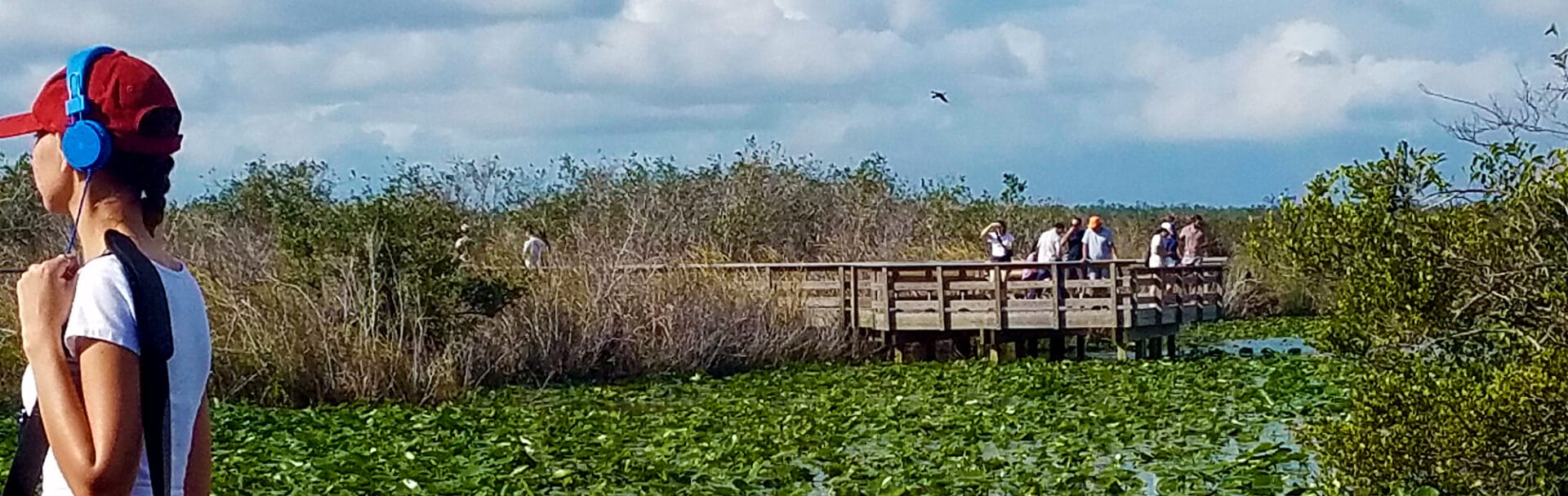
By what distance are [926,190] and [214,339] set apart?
1864 centimetres

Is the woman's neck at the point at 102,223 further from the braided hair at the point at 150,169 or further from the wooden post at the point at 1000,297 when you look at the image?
the wooden post at the point at 1000,297

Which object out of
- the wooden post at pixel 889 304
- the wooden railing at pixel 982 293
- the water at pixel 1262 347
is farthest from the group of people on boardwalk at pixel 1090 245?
the wooden post at pixel 889 304

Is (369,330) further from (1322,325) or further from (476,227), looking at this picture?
(1322,325)

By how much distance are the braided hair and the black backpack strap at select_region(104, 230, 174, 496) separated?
79 mm

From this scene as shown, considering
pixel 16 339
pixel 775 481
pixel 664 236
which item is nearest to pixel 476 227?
pixel 664 236

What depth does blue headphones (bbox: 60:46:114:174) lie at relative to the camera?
2.07 metres

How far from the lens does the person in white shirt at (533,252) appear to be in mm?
19156

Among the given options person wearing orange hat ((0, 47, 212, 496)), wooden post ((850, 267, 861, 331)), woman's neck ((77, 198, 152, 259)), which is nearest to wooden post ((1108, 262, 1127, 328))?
wooden post ((850, 267, 861, 331))

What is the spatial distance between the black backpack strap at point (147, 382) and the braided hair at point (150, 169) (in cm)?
8

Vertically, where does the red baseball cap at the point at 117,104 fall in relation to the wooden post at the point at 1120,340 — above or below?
above

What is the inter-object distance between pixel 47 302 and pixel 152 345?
0.42ft

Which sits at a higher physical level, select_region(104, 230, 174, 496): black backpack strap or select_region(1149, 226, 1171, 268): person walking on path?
select_region(1149, 226, 1171, 268): person walking on path

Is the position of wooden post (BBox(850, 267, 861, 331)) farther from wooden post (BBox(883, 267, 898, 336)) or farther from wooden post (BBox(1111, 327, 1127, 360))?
wooden post (BBox(1111, 327, 1127, 360))

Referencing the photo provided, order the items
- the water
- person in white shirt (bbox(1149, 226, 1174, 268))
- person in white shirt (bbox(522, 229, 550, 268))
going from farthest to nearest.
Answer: person in white shirt (bbox(1149, 226, 1174, 268)) < the water < person in white shirt (bbox(522, 229, 550, 268))
